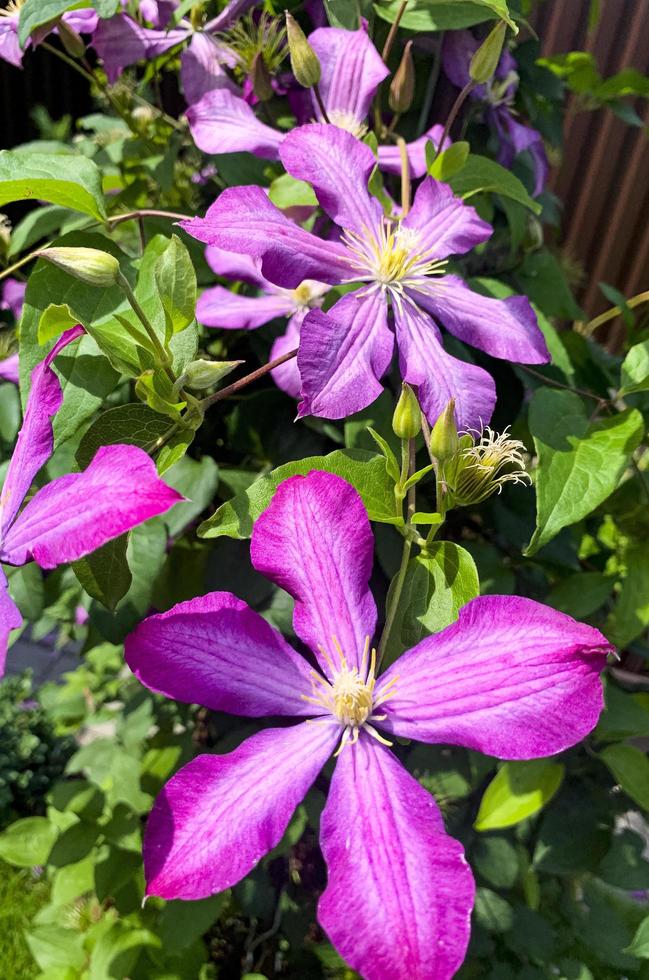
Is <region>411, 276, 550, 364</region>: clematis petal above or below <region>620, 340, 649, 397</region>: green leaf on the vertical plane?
above

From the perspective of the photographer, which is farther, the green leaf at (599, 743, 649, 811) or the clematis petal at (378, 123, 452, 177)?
the green leaf at (599, 743, 649, 811)

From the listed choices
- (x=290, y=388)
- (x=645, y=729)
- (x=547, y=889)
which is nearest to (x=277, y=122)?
(x=290, y=388)

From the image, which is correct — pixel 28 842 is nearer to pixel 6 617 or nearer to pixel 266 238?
pixel 6 617

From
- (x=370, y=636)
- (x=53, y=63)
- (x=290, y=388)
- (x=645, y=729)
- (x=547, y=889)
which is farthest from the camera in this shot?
(x=53, y=63)

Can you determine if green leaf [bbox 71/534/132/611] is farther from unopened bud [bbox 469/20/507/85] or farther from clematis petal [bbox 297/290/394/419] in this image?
unopened bud [bbox 469/20/507/85]

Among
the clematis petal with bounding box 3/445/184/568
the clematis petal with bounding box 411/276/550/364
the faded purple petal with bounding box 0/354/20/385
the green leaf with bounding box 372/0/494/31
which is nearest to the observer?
the clematis petal with bounding box 3/445/184/568

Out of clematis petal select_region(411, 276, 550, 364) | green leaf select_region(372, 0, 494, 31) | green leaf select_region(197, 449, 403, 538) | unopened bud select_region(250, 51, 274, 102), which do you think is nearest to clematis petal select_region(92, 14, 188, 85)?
unopened bud select_region(250, 51, 274, 102)

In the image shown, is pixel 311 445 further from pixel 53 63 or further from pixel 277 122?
pixel 53 63
